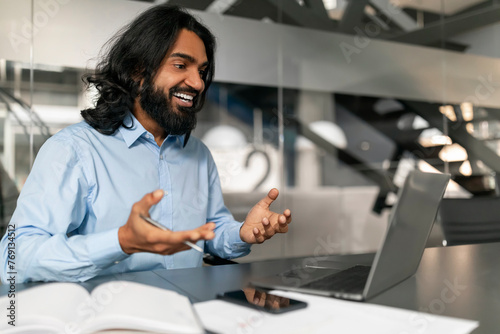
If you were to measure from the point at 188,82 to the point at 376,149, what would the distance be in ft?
12.1

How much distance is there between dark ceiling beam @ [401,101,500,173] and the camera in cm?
453

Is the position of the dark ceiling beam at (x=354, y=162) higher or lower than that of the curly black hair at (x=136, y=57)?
lower

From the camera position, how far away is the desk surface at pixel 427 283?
797 millimetres

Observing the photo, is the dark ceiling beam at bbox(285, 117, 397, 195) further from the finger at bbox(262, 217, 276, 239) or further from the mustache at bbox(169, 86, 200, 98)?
the finger at bbox(262, 217, 276, 239)

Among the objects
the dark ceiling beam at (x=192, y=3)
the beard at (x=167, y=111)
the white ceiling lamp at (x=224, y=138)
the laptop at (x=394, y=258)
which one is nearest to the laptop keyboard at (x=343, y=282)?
the laptop at (x=394, y=258)

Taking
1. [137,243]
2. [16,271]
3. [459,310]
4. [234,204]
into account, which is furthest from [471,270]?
[234,204]

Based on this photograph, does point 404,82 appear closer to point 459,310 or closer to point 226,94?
point 226,94

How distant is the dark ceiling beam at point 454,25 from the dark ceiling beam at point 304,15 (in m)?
1.00

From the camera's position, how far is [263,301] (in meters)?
0.79

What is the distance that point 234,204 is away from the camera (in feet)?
11.6

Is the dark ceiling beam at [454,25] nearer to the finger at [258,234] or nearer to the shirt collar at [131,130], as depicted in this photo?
the shirt collar at [131,130]

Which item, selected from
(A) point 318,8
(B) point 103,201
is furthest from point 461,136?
(B) point 103,201

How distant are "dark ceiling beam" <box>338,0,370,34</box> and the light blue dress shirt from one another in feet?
8.91

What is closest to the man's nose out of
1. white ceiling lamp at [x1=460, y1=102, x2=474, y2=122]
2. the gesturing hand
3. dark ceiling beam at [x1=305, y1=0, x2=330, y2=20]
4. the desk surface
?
the gesturing hand
